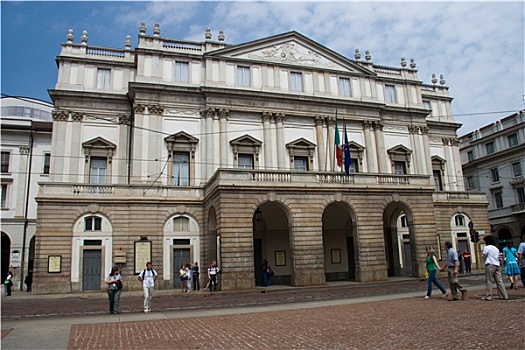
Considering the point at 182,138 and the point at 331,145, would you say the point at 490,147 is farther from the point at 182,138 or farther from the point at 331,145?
the point at 182,138

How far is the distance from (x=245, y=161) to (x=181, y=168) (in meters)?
4.63

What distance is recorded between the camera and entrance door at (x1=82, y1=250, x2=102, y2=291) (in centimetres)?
2658

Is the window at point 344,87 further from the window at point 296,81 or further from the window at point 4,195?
the window at point 4,195

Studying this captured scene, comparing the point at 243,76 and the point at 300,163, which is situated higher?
the point at 243,76

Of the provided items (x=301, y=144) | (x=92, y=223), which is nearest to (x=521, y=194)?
(x=301, y=144)

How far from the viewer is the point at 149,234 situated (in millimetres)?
27938

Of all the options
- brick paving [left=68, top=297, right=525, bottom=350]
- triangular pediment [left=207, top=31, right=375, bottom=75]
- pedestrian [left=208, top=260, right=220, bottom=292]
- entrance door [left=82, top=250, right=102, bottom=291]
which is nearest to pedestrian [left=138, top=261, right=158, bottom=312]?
brick paving [left=68, top=297, right=525, bottom=350]

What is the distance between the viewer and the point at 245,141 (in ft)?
102

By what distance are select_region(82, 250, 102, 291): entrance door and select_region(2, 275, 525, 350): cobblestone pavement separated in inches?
470

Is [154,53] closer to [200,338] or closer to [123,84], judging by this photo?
[123,84]

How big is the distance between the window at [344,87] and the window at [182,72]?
1240 centimetres

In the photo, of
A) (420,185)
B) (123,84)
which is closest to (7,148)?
(123,84)

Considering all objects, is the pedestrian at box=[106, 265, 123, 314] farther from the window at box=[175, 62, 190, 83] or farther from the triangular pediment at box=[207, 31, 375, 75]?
the triangular pediment at box=[207, 31, 375, 75]

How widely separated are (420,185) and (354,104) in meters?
9.74
